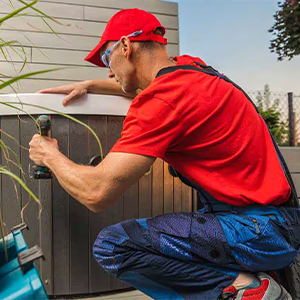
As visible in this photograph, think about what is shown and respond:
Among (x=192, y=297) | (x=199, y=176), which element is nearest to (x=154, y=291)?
(x=192, y=297)

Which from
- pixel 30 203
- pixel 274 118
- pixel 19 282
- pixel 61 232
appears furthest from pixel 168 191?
pixel 274 118

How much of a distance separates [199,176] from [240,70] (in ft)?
13.6

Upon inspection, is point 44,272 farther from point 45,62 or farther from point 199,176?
point 45,62

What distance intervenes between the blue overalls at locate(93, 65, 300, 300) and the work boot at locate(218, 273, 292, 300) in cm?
3

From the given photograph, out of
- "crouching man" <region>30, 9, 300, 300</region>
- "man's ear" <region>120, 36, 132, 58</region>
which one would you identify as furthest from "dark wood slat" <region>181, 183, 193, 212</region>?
"man's ear" <region>120, 36, 132, 58</region>

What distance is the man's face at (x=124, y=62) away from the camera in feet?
4.05

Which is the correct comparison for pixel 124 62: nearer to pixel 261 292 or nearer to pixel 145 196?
pixel 145 196

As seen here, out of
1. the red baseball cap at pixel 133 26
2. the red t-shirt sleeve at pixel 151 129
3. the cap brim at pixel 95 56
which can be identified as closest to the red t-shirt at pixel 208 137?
the red t-shirt sleeve at pixel 151 129

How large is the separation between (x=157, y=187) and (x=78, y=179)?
1.97 ft

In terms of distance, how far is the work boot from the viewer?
1066mm

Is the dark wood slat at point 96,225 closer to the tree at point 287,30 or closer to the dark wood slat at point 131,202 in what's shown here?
the dark wood slat at point 131,202

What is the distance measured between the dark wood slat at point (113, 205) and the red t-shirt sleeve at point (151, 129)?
500 millimetres

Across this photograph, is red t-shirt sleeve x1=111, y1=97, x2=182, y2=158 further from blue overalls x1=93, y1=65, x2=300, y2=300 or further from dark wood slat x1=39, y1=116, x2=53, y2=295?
dark wood slat x1=39, y1=116, x2=53, y2=295

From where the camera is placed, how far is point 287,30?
4289 mm
